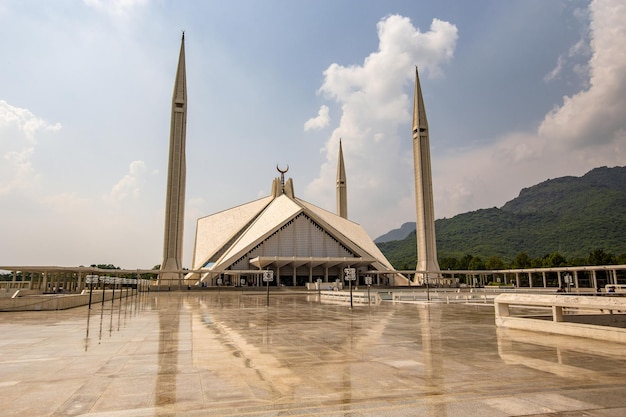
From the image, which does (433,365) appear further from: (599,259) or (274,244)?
(599,259)

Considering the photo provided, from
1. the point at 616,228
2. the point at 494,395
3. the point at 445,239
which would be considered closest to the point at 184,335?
the point at 494,395

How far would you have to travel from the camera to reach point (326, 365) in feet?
18.4

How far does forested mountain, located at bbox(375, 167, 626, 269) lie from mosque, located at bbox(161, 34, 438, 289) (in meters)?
25.0

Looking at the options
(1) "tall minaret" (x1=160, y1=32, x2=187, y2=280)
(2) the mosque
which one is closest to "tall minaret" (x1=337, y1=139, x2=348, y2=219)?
(2) the mosque

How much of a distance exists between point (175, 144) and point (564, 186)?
126 metres

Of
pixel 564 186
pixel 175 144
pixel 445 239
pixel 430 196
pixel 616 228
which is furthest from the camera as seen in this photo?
pixel 564 186

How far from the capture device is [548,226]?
329ft

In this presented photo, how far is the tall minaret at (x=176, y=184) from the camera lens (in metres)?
47.8

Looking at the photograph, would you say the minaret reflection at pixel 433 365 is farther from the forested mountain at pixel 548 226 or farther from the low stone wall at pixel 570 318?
the forested mountain at pixel 548 226

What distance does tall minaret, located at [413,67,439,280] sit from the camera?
56.2 metres

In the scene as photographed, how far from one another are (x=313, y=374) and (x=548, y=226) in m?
111

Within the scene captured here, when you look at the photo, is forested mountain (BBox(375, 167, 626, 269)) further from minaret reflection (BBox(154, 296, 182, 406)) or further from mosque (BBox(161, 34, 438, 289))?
minaret reflection (BBox(154, 296, 182, 406))

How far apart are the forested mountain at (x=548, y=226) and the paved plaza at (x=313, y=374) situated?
67.0 meters

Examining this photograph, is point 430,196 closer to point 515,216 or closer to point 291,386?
point 291,386
